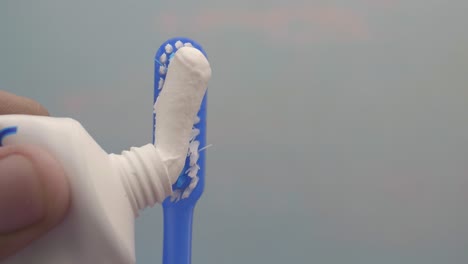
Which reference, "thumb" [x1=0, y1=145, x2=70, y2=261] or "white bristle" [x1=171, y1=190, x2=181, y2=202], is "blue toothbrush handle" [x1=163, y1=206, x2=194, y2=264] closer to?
"white bristle" [x1=171, y1=190, x2=181, y2=202]

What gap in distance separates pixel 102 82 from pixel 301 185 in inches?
10.5

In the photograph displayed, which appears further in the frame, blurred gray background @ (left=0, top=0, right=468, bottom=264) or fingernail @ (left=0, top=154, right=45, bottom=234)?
blurred gray background @ (left=0, top=0, right=468, bottom=264)

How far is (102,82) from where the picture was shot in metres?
0.53

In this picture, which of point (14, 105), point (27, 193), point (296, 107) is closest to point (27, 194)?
point (27, 193)

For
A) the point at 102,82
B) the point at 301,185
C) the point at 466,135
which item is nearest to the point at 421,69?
the point at 466,135

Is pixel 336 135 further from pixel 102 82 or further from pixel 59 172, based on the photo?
pixel 59 172

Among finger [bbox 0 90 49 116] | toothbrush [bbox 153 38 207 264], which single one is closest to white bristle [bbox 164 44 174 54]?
toothbrush [bbox 153 38 207 264]

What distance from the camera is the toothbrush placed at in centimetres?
33

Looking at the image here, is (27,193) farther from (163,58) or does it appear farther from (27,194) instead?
(163,58)

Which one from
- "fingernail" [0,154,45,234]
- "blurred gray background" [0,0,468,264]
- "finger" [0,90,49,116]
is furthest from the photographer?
"blurred gray background" [0,0,468,264]

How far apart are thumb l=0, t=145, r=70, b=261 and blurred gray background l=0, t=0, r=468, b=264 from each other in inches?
13.2

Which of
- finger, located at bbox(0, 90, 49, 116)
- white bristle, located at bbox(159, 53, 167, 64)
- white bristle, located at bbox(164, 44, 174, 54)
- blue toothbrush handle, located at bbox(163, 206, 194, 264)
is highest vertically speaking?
white bristle, located at bbox(164, 44, 174, 54)

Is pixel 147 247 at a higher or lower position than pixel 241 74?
lower

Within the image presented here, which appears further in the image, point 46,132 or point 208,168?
point 208,168
